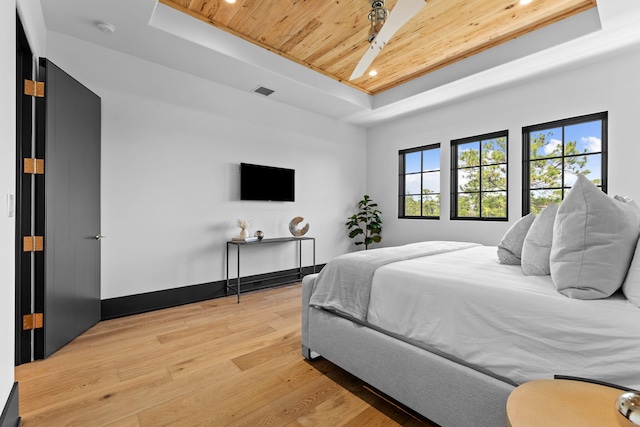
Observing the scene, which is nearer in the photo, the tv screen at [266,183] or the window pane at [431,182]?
the tv screen at [266,183]

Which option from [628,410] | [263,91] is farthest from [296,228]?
[628,410]

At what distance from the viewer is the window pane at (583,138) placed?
3.28 meters

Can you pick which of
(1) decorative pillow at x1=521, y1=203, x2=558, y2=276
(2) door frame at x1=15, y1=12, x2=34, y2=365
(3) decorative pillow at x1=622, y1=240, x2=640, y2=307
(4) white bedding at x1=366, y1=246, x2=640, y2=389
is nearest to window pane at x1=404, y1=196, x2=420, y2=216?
(4) white bedding at x1=366, y1=246, x2=640, y2=389

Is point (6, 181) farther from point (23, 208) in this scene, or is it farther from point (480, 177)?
point (480, 177)

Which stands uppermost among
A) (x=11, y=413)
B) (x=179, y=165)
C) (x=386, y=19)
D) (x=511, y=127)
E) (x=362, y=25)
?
(x=362, y=25)

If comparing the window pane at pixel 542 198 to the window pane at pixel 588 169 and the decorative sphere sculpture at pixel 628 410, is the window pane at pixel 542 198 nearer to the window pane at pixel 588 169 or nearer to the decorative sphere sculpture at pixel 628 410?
the window pane at pixel 588 169

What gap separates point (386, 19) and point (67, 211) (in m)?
A: 2.84

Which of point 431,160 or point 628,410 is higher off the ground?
point 431,160

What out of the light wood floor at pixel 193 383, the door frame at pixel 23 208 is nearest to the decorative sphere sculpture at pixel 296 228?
the light wood floor at pixel 193 383

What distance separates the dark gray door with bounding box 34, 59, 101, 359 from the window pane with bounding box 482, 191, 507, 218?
4497mm

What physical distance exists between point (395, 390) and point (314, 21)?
312 centimetres

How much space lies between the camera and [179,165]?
346 cm

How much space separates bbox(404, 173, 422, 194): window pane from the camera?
4.88 m

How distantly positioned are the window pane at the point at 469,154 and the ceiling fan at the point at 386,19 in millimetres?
2363
